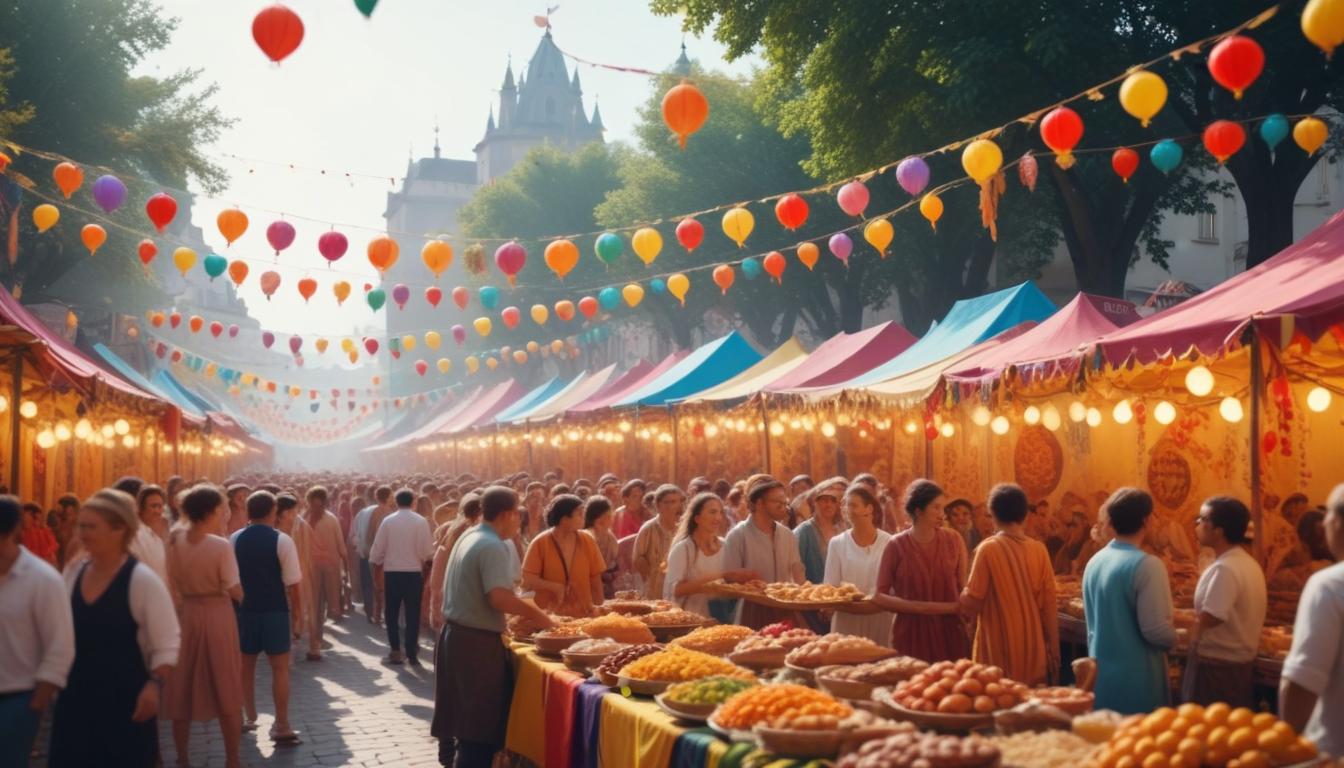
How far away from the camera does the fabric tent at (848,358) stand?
18.6 metres

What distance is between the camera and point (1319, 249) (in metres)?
9.47

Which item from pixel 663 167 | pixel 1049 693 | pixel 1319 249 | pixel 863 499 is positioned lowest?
pixel 1049 693

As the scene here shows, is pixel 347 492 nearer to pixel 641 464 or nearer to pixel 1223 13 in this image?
pixel 641 464

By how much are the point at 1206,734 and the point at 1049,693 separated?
121 cm

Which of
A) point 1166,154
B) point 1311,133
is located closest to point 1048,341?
point 1311,133

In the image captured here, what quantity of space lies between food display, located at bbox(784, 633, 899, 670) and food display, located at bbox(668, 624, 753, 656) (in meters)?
0.79

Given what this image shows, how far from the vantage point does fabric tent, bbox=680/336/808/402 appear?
20.5m

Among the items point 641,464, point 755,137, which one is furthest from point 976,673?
point 755,137

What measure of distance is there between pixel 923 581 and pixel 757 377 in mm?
14284

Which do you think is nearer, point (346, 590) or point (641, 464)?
point (346, 590)

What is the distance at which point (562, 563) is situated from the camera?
9062mm

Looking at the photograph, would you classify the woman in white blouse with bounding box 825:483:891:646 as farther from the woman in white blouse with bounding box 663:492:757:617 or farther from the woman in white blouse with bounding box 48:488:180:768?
the woman in white blouse with bounding box 48:488:180:768

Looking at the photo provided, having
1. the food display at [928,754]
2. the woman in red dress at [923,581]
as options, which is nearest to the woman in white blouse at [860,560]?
the woman in red dress at [923,581]

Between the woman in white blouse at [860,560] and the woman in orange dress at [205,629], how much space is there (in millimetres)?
3995
